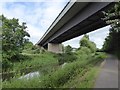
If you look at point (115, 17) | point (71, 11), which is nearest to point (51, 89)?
point (115, 17)

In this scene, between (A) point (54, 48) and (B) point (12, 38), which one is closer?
(B) point (12, 38)

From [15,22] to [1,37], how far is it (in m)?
8.69

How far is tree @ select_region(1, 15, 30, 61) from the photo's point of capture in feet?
121

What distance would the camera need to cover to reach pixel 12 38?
3903 centimetres

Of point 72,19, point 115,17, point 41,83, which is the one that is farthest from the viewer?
point 72,19

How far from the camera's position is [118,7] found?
27.6 feet

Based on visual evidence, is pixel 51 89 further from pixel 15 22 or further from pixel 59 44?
pixel 59 44

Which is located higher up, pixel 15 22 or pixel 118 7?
pixel 15 22

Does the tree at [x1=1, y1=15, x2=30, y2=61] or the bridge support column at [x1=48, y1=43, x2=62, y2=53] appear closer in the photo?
the tree at [x1=1, y1=15, x2=30, y2=61]

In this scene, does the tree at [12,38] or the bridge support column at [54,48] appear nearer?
the tree at [12,38]

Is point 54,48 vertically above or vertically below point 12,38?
below

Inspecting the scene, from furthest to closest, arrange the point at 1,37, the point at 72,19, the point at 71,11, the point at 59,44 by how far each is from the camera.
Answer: the point at 59,44 → the point at 1,37 → the point at 72,19 → the point at 71,11

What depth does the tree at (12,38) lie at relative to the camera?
121 feet

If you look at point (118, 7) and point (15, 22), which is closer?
point (118, 7)
